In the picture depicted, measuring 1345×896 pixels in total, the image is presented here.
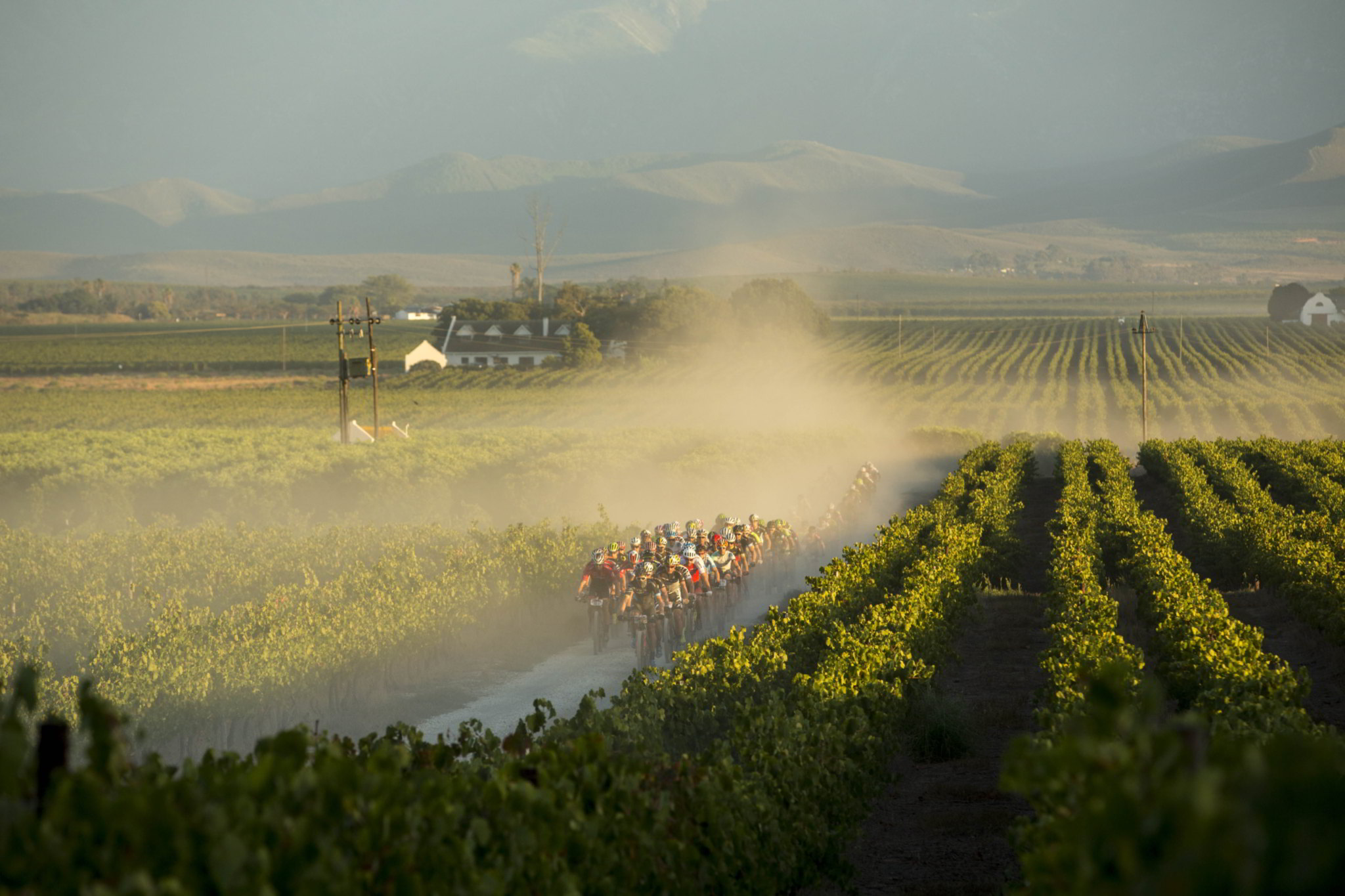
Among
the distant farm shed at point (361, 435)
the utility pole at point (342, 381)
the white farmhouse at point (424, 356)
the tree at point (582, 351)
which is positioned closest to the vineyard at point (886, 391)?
the white farmhouse at point (424, 356)

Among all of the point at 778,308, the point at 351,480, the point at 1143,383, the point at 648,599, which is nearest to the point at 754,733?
the point at 648,599

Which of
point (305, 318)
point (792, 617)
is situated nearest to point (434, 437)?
point (792, 617)

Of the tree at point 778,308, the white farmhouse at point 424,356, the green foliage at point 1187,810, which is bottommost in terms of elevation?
the white farmhouse at point 424,356

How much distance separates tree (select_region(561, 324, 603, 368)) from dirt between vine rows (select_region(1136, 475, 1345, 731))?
66055 millimetres

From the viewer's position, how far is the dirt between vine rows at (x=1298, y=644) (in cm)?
1498

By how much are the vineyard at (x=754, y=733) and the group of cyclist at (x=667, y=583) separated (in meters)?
2.50

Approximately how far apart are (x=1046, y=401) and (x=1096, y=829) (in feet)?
254

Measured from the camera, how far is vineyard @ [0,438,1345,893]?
3.43 m

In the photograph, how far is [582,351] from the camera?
300ft

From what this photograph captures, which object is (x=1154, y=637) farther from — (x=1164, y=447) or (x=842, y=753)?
(x=1164, y=447)

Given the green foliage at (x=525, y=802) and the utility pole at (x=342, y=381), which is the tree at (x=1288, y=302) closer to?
the utility pole at (x=342, y=381)

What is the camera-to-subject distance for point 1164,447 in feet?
145

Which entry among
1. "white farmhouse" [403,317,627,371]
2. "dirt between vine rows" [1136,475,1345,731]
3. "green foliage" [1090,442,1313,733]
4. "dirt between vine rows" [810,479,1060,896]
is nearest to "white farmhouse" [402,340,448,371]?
"white farmhouse" [403,317,627,371]

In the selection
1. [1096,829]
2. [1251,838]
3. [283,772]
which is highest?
[1251,838]
